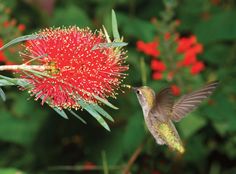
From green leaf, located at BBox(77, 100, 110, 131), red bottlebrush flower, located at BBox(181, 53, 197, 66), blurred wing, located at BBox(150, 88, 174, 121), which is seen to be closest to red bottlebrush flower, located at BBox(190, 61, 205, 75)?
red bottlebrush flower, located at BBox(181, 53, 197, 66)

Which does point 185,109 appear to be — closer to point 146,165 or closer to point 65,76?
point 65,76

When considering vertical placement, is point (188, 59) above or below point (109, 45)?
below

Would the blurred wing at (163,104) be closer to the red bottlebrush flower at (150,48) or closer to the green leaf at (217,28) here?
the red bottlebrush flower at (150,48)

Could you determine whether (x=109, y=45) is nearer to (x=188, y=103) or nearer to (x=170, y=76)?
(x=188, y=103)

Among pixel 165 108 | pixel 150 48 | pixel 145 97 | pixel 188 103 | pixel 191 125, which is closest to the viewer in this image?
pixel 145 97

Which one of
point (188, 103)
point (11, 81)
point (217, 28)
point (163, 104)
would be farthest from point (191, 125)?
point (11, 81)

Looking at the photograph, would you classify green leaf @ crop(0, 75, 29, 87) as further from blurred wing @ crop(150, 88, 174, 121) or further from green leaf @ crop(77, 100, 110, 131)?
blurred wing @ crop(150, 88, 174, 121)
